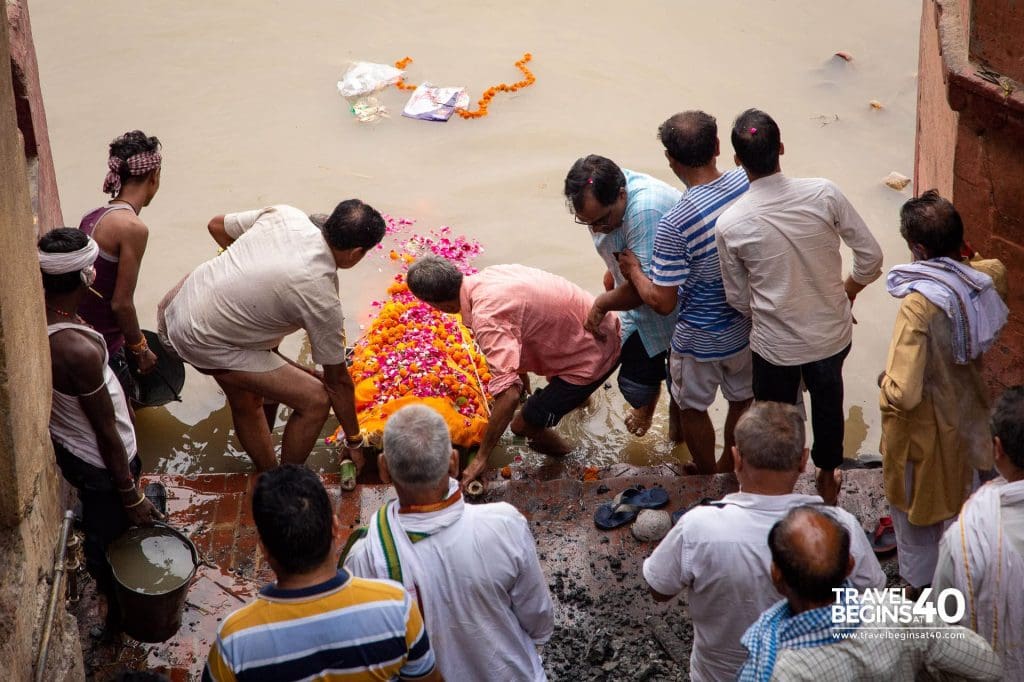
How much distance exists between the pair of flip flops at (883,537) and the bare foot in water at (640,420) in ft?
4.70

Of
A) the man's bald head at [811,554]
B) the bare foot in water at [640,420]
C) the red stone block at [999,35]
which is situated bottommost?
the bare foot in water at [640,420]

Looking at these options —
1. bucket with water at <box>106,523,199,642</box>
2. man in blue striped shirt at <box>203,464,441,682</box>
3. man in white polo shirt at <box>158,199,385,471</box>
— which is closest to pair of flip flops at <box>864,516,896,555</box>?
man in white polo shirt at <box>158,199,385,471</box>

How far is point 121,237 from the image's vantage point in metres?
5.28

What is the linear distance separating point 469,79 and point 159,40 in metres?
3.06

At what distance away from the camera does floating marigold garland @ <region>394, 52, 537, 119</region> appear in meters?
9.32

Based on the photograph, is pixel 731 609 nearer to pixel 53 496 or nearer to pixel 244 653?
pixel 244 653

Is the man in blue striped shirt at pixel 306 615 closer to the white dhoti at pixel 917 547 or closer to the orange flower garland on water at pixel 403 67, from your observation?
the white dhoti at pixel 917 547

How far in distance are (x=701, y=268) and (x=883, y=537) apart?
4.79 feet

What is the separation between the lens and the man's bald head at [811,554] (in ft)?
8.89

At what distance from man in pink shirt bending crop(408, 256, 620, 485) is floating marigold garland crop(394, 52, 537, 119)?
4.05 meters

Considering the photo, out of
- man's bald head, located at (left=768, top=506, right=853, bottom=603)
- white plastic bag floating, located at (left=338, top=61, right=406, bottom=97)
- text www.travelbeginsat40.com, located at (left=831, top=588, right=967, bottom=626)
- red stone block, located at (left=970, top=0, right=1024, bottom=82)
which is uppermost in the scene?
red stone block, located at (left=970, top=0, right=1024, bottom=82)

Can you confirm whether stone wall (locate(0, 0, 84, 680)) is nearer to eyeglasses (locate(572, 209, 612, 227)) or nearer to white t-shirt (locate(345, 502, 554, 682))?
white t-shirt (locate(345, 502, 554, 682))

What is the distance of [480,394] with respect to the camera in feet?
19.9

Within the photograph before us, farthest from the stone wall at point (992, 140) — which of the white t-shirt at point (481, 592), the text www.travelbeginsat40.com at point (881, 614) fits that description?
the white t-shirt at point (481, 592)
